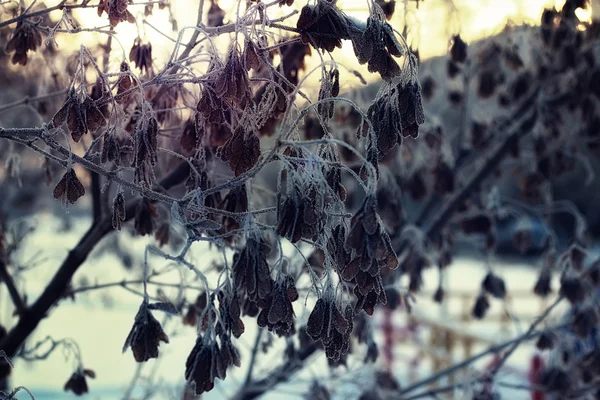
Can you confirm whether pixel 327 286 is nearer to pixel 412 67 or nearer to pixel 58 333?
pixel 412 67

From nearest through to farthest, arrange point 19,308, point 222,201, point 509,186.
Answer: point 222,201
point 19,308
point 509,186

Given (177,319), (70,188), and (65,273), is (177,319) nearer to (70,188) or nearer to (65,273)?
(65,273)

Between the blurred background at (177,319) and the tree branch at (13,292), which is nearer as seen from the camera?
the tree branch at (13,292)

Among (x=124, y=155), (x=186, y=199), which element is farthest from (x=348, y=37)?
(x=124, y=155)

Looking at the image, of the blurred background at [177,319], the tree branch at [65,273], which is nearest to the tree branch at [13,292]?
the tree branch at [65,273]

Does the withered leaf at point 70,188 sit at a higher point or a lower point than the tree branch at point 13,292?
lower

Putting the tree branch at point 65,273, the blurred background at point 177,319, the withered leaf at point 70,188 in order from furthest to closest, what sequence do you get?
1. the blurred background at point 177,319
2. the tree branch at point 65,273
3. the withered leaf at point 70,188

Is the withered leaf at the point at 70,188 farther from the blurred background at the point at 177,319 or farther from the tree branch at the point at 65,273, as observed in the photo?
the tree branch at the point at 65,273

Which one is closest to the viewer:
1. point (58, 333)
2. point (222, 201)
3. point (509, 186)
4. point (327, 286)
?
point (327, 286)

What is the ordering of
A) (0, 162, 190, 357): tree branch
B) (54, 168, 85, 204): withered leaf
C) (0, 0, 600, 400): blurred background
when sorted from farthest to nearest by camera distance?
(0, 0, 600, 400): blurred background → (0, 162, 190, 357): tree branch → (54, 168, 85, 204): withered leaf

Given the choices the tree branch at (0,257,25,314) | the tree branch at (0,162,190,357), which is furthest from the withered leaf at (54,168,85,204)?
the tree branch at (0,257,25,314)

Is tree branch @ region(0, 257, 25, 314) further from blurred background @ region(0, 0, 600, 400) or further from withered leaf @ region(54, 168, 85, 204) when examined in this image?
withered leaf @ region(54, 168, 85, 204)
